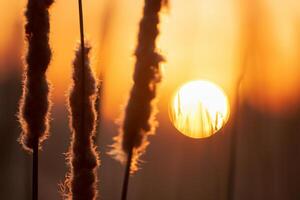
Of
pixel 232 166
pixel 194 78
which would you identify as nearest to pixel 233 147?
pixel 232 166

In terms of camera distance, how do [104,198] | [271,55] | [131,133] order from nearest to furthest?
[131,133] < [104,198] < [271,55]

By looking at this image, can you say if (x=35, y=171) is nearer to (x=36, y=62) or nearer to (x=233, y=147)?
(x=36, y=62)

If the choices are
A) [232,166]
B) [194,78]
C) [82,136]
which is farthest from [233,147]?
[82,136]

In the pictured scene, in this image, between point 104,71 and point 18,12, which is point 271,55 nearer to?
point 104,71

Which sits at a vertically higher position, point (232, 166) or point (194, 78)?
point (194, 78)

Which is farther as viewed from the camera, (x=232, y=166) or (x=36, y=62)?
(x=232, y=166)

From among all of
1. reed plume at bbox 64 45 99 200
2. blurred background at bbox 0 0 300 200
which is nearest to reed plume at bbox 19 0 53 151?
reed plume at bbox 64 45 99 200

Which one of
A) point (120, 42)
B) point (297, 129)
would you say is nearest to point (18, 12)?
point (120, 42)

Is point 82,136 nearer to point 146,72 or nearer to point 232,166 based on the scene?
point 146,72
